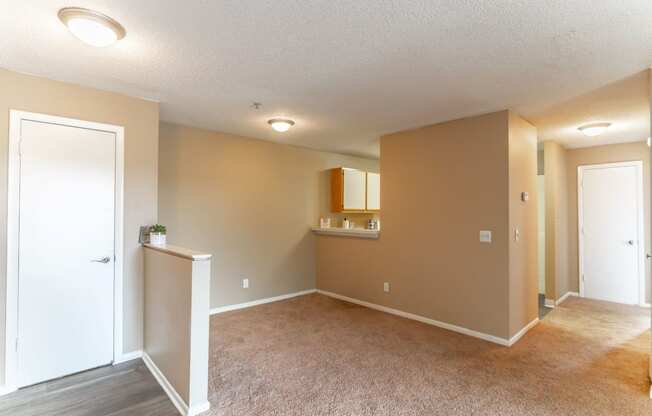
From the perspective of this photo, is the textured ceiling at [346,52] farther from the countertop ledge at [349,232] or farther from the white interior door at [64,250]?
the countertop ledge at [349,232]

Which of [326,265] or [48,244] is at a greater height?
[48,244]

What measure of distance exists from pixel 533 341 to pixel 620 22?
300 cm

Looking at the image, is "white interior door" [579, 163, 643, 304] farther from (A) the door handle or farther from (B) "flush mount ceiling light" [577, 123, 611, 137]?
(A) the door handle

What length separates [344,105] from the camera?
11.2ft

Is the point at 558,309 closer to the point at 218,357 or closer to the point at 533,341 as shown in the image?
the point at 533,341

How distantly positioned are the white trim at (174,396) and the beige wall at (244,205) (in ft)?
5.40

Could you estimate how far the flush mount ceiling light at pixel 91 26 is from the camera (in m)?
1.82

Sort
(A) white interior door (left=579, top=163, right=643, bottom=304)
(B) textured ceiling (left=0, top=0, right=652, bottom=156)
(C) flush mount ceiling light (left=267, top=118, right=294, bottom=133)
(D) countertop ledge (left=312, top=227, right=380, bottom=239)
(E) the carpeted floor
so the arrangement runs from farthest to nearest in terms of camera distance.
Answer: (A) white interior door (left=579, top=163, right=643, bottom=304), (D) countertop ledge (left=312, top=227, right=380, bottom=239), (C) flush mount ceiling light (left=267, top=118, right=294, bottom=133), (E) the carpeted floor, (B) textured ceiling (left=0, top=0, right=652, bottom=156)

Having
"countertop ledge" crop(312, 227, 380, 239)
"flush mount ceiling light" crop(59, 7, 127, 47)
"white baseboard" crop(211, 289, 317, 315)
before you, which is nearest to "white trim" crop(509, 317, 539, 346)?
"countertop ledge" crop(312, 227, 380, 239)

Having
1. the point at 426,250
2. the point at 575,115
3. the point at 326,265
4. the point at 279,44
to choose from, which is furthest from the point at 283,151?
the point at 575,115

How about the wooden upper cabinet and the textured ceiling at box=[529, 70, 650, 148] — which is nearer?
the textured ceiling at box=[529, 70, 650, 148]

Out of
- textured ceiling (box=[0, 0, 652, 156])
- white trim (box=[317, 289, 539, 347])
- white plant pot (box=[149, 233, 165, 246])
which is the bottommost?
white trim (box=[317, 289, 539, 347])

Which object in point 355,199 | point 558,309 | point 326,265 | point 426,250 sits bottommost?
point 558,309

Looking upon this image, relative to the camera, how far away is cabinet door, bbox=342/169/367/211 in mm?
5707
